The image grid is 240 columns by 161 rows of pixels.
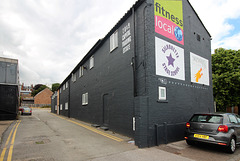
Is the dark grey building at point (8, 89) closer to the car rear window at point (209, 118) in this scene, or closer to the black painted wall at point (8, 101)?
the black painted wall at point (8, 101)

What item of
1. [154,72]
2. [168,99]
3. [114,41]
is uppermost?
[114,41]

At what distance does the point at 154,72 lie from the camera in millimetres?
7930

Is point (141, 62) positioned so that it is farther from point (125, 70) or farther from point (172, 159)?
point (172, 159)

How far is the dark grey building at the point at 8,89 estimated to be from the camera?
1623 centimetres

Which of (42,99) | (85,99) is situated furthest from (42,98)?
(85,99)

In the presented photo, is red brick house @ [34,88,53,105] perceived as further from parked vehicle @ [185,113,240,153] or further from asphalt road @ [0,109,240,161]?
parked vehicle @ [185,113,240,153]

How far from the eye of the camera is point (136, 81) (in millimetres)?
8312

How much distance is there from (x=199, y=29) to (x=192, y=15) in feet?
4.13

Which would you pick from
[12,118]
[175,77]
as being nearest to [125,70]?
[175,77]

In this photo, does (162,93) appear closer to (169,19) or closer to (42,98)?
(169,19)

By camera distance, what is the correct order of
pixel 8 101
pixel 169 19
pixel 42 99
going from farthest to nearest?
1. pixel 42 99
2. pixel 8 101
3. pixel 169 19

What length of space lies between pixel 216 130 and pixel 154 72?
3.43 meters

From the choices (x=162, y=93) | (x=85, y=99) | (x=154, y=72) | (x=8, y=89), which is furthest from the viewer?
(x=85, y=99)

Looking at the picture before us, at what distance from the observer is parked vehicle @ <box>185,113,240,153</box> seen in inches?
239
